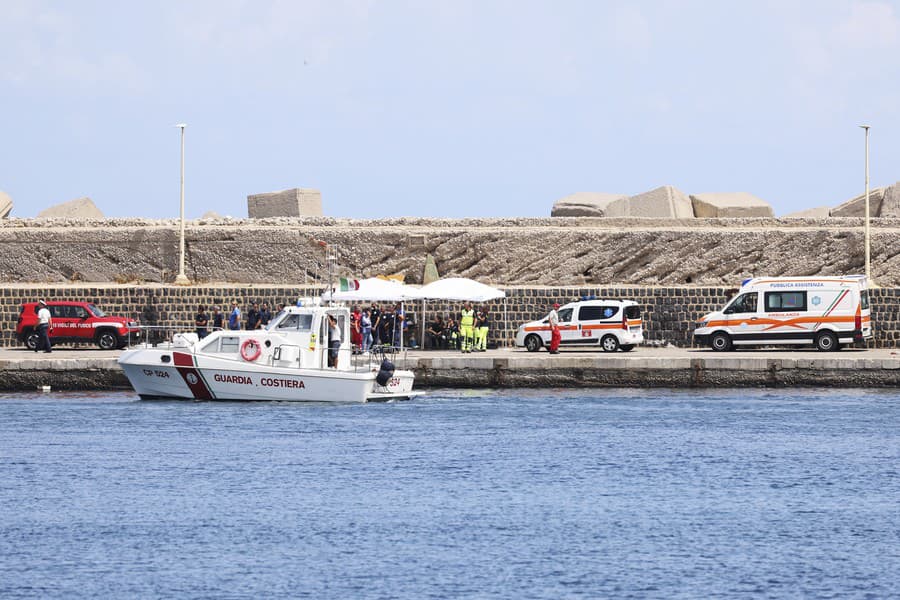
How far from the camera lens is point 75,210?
5069cm

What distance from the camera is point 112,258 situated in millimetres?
44719

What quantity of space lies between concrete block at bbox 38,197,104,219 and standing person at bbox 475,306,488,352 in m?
17.7

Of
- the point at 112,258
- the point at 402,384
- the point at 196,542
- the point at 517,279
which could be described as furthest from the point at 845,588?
the point at 112,258

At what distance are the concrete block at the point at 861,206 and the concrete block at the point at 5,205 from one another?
81.4 ft

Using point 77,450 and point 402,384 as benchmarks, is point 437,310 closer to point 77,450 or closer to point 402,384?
point 402,384

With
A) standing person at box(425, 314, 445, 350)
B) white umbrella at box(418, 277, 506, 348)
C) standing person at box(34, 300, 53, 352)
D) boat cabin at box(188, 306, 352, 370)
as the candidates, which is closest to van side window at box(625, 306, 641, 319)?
white umbrella at box(418, 277, 506, 348)

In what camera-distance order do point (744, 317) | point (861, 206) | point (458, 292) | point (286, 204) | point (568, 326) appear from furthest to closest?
1. point (286, 204)
2. point (861, 206)
3. point (568, 326)
4. point (744, 317)
5. point (458, 292)

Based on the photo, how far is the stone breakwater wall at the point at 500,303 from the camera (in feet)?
122

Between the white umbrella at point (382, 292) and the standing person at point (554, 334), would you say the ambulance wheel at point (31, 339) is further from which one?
the standing person at point (554, 334)

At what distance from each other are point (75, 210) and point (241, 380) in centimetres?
2203

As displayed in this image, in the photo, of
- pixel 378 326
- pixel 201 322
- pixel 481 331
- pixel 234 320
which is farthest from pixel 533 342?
pixel 201 322

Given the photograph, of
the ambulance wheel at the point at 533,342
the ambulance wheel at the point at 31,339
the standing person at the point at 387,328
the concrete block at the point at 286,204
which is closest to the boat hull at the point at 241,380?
the standing person at the point at 387,328

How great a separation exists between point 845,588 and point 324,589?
5.50 meters

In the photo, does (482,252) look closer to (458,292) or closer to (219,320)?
(219,320)
